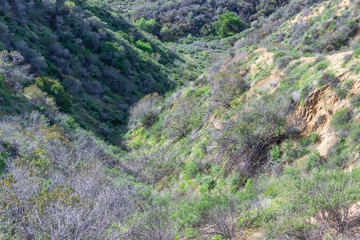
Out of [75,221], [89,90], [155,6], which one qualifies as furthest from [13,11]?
[155,6]

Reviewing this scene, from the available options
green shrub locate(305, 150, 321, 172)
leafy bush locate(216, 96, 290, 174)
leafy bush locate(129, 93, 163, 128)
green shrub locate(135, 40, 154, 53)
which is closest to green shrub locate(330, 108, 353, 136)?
green shrub locate(305, 150, 321, 172)

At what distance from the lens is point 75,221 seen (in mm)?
3971

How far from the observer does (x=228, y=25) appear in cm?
4491

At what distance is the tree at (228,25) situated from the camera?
147 ft

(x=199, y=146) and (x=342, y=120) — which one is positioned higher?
(x=342, y=120)

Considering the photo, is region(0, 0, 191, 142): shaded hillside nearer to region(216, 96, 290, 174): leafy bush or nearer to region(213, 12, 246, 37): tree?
region(216, 96, 290, 174): leafy bush

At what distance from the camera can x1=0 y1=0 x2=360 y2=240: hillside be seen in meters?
4.20

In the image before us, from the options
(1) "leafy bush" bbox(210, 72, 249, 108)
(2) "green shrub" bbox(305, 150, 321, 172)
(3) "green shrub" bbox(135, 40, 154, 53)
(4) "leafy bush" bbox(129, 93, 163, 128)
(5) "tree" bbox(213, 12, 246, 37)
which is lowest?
(4) "leafy bush" bbox(129, 93, 163, 128)

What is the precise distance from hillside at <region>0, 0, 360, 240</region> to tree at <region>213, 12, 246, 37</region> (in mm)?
19300

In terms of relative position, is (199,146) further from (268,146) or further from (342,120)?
(342,120)

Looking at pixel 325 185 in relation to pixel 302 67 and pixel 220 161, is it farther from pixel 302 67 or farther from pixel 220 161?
pixel 302 67

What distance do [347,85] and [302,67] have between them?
3.54m

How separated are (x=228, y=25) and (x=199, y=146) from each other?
38.5m

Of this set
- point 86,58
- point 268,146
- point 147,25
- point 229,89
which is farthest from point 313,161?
point 147,25
